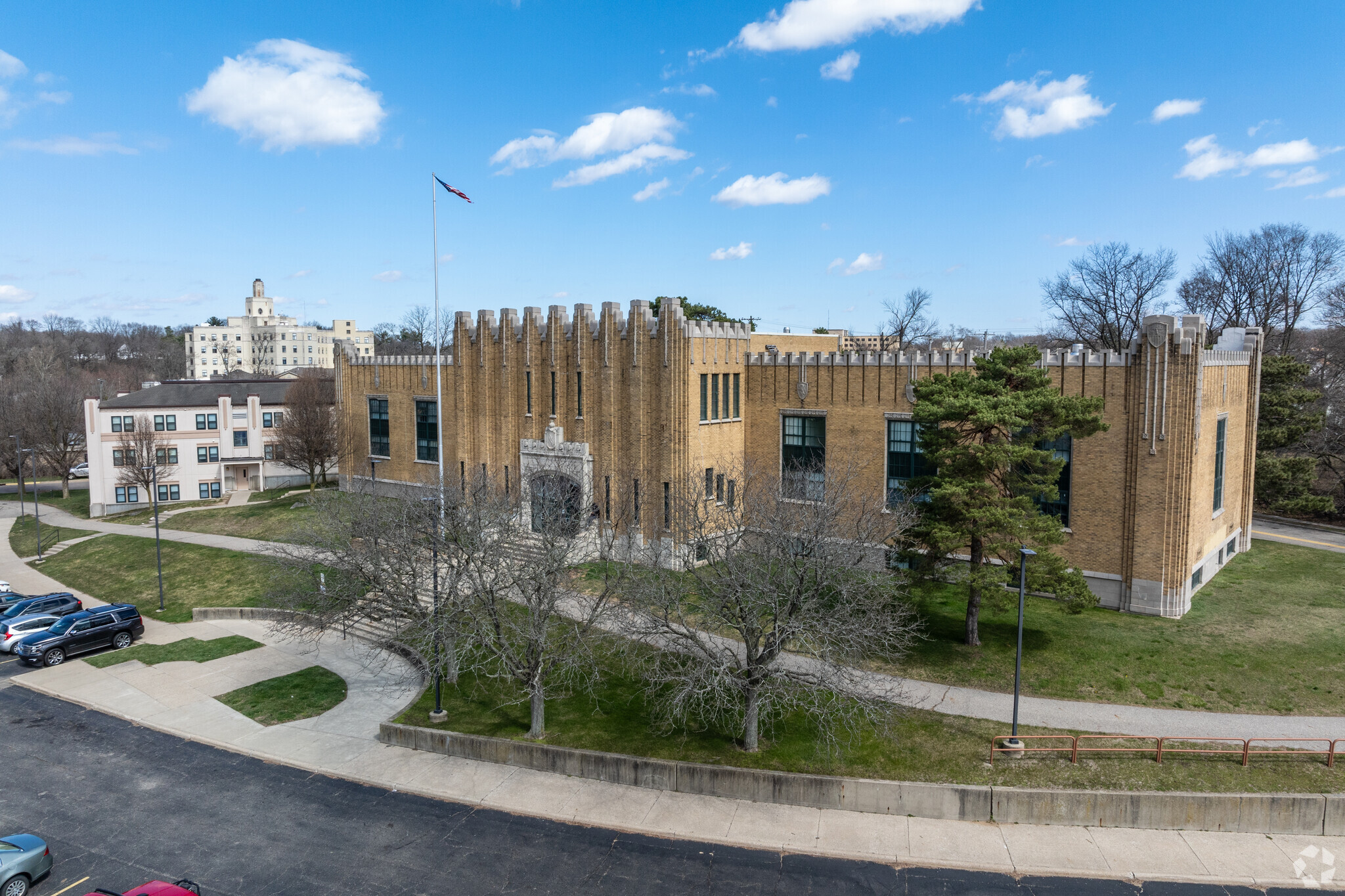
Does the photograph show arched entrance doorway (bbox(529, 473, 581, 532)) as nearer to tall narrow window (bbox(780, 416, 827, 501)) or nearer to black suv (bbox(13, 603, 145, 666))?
tall narrow window (bbox(780, 416, 827, 501))

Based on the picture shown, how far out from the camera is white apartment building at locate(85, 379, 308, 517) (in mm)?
58375

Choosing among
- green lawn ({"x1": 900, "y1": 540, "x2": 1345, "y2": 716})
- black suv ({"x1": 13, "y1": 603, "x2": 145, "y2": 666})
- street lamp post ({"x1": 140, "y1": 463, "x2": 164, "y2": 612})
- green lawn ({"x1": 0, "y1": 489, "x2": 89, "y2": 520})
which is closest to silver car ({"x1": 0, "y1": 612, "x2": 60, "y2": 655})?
black suv ({"x1": 13, "y1": 603, "x2": 145, "y2": 666})

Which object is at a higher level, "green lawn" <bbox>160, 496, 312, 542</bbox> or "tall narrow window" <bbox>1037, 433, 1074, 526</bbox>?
"tall narrow window" <bbox>1037, 433, 1074, 526</bbox>

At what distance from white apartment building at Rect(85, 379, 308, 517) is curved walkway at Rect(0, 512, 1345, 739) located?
55338mm

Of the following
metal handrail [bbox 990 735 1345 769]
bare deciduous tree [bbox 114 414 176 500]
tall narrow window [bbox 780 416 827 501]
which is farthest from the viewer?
bare deciduous tree [bbox 114 414 176 500]

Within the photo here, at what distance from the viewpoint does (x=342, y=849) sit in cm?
1759

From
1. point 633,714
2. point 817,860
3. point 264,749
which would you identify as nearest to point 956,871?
point 817,860

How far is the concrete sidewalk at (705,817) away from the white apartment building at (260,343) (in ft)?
435

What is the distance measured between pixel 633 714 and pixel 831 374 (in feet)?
61.6

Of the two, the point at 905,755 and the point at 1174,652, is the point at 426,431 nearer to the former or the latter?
the point at 905,755

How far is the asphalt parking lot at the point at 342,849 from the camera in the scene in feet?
52.6

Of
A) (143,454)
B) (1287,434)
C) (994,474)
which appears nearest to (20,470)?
(143,454)

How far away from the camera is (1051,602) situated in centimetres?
3006

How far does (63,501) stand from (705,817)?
231 ft
